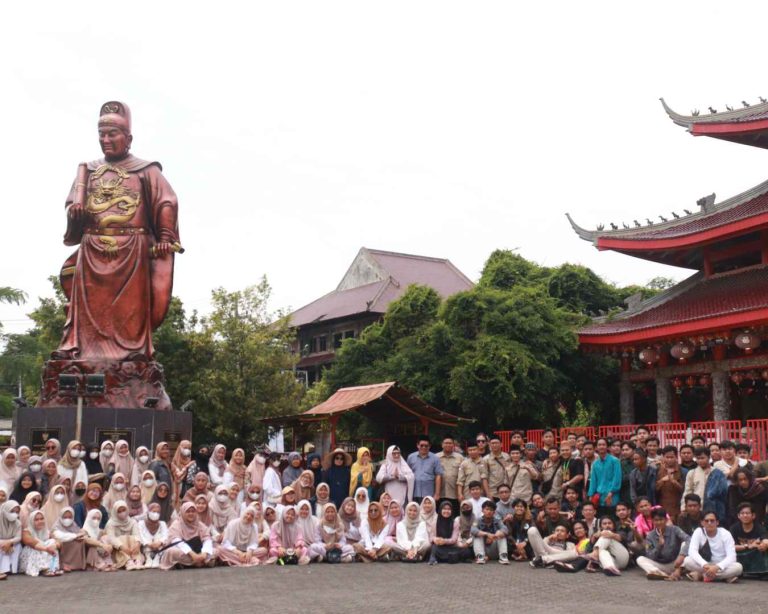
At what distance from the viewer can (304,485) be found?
12.2m

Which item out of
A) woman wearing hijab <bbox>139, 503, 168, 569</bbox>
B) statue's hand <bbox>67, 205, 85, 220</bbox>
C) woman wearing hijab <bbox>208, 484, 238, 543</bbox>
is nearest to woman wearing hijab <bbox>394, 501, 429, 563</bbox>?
woman wearing hijab <bbox>208, 484, 238, 543</bbox>

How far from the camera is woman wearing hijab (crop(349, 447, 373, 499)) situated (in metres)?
12.6

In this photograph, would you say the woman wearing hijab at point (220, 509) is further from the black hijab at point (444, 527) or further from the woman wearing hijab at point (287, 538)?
the black hijab at point (444, 527)

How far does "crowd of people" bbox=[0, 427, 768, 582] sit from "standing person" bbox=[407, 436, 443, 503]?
0.06 feet

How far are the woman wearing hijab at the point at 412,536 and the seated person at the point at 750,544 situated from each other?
12.1ft

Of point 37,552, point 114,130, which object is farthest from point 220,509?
point 114,130

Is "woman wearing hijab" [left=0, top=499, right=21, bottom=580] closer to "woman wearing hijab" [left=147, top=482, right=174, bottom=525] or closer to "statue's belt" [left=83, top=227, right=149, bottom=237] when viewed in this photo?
"woman wearing hijab" [left=147, top=482, right=174, bottom=525]

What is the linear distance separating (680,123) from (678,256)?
3059 mm

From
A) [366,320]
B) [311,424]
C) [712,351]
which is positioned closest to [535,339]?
[712,351]

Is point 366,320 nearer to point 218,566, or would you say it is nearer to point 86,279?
point 86,279

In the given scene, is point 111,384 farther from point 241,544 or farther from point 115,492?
point 241,544

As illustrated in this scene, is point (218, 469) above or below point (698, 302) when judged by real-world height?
below

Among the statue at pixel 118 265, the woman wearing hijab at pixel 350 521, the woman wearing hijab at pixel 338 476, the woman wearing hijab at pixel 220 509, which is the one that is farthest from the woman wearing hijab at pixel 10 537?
the statue at pixel 118 265

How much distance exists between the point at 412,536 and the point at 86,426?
567 cm
